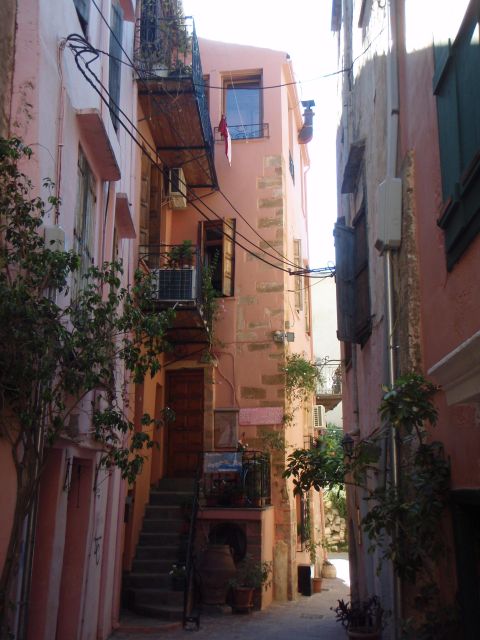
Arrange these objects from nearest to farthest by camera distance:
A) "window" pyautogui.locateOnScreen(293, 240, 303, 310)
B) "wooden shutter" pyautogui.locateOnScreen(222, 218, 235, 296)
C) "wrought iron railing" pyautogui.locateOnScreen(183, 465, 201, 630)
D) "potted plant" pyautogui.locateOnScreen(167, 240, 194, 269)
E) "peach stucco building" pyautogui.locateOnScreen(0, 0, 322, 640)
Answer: "peach stucco building" pyautogui.locateOnScreen(0, 0, 322, 640) → "wrought iron railing" pyautogui.locateOnScreen(183, 465, 201, 630) → "potted plant" pyautogui.locateOnScreen(167, 240, 194, 269) → "wooden shutter" pyautogui.locateOnScreen(222, 218, 235, 296) → "window" pyautogui.locateOnScreen(293, 240, 303, 310)

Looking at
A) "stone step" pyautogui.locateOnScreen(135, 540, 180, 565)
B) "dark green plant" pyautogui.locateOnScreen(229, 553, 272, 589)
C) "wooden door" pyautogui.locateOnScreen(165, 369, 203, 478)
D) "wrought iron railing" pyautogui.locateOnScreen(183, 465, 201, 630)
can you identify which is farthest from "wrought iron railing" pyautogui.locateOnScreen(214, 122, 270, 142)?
"dark green plant" pyautogui.locateOnScreen(229, 553, 272, 589)

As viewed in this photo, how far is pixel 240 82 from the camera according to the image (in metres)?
16.1

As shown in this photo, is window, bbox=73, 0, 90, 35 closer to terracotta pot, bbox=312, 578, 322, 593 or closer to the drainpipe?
the drainpipe

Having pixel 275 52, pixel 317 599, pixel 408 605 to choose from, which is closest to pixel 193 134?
pixel 275 52

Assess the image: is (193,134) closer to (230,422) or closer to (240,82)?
(240,82)

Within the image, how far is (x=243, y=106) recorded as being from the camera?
1597cm

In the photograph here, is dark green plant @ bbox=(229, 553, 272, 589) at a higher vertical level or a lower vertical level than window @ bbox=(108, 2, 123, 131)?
lower

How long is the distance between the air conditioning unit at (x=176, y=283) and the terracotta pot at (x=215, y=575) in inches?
164

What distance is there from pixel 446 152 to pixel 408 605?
3.05m

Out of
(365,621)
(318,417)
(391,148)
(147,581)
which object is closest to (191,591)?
(147,581)

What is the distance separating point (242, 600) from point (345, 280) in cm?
552

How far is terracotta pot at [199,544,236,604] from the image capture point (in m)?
10.9

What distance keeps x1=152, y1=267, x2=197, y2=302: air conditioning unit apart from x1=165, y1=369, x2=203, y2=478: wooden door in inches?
113

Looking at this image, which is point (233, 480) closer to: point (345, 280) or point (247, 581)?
point (247, 581)
